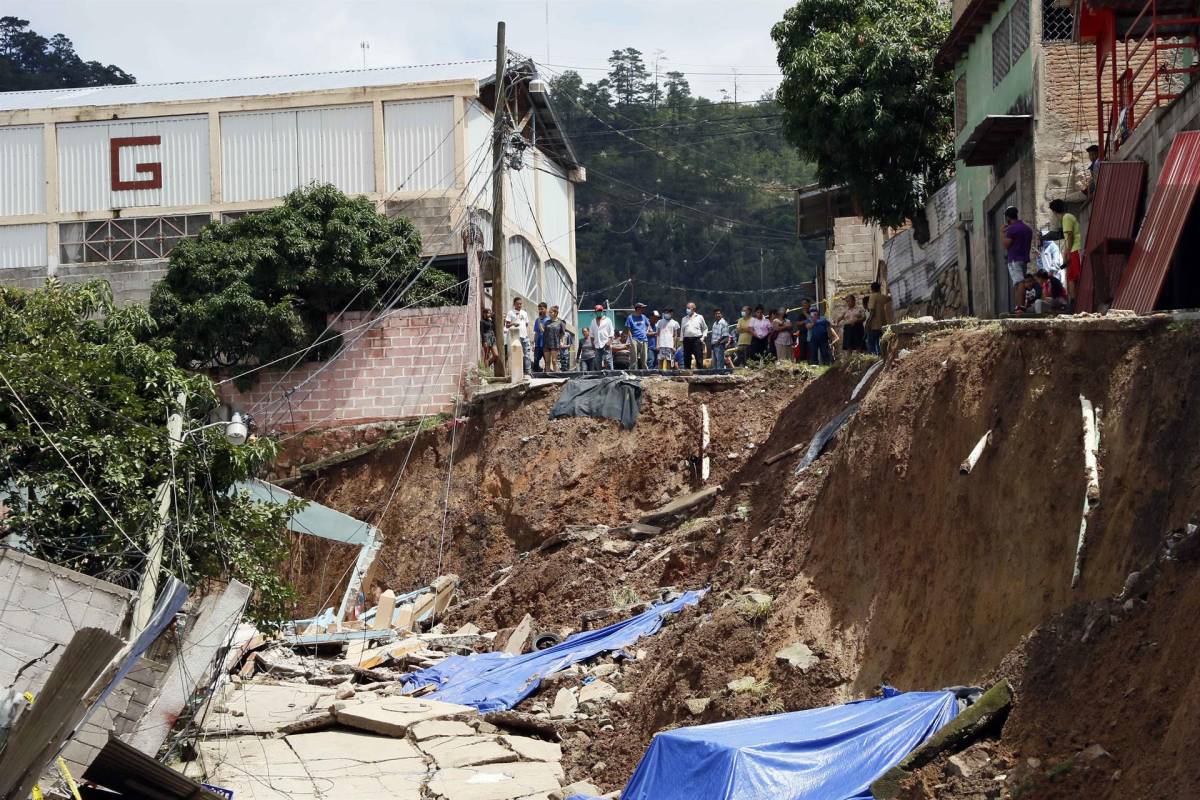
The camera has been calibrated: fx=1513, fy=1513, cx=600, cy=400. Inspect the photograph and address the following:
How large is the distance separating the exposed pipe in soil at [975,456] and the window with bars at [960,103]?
13.9 m

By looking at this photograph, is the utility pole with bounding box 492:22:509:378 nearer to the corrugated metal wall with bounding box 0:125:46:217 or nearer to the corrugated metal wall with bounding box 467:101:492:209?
the corrugated metal wall with bounding box 467:101:492:209

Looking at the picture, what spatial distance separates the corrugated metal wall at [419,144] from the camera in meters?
29.9

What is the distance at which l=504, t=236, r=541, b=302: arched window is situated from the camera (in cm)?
3078

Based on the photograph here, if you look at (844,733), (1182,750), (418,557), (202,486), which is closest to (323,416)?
(418,557)

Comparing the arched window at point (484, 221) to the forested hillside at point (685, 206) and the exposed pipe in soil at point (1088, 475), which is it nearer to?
the exposed pipe in soil at point (1088, 475)

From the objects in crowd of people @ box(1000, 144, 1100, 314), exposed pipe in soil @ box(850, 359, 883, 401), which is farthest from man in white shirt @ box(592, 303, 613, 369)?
crowd of people @ box(1000, 144, 1100, 314)

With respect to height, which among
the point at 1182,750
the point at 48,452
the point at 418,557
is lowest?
the point at 418,557

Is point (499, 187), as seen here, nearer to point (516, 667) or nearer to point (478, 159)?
point (478, 159)

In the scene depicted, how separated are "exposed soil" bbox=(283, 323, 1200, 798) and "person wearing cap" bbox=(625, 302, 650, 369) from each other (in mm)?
3946

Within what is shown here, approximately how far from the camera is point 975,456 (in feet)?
44.3

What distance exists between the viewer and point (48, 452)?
15625 mm

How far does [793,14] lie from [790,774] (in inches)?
891

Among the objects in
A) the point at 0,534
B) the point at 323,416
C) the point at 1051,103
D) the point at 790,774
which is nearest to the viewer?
the point at 790,774

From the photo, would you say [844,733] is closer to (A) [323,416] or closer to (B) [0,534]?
(B) [0,534]
